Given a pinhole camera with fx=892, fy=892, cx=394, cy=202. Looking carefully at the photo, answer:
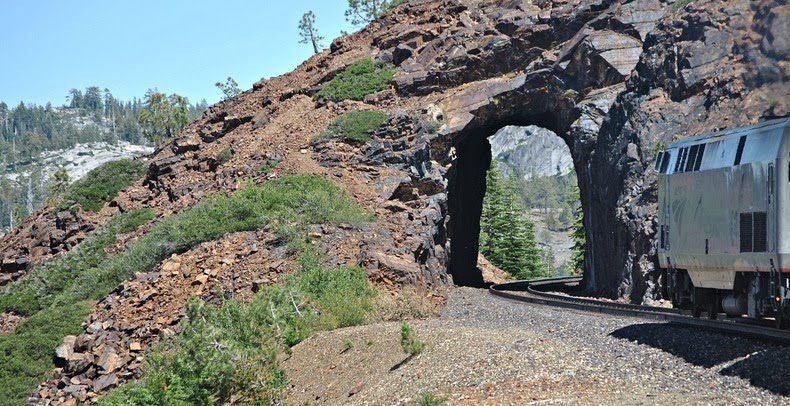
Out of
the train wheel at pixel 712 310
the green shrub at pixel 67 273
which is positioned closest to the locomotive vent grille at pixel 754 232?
the train wheel at pixel 712 310

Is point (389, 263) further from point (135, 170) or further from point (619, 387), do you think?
point (135, 170)

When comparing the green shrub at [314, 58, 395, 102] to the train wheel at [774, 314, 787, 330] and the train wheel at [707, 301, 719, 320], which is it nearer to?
the train wheel at [707, 301, 719, 320]

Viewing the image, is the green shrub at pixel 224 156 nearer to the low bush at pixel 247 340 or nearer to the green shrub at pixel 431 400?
the low bush at pixel 247 340

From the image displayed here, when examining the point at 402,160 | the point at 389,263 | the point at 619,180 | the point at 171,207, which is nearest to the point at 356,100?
the point at 402,160

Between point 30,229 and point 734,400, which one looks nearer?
point 734,400

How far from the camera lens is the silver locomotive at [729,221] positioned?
1688 cm

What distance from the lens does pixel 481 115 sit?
1829 inches

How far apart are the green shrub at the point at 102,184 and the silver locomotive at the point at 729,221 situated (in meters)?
33.1

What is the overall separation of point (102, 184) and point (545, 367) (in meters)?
39.4

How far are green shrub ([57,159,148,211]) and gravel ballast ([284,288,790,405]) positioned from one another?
96.4 feet

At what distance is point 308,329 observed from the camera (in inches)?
926

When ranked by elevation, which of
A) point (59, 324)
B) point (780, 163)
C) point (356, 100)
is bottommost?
point (59, 324)

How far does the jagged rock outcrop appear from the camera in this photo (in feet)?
113

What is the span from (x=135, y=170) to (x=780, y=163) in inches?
1655
